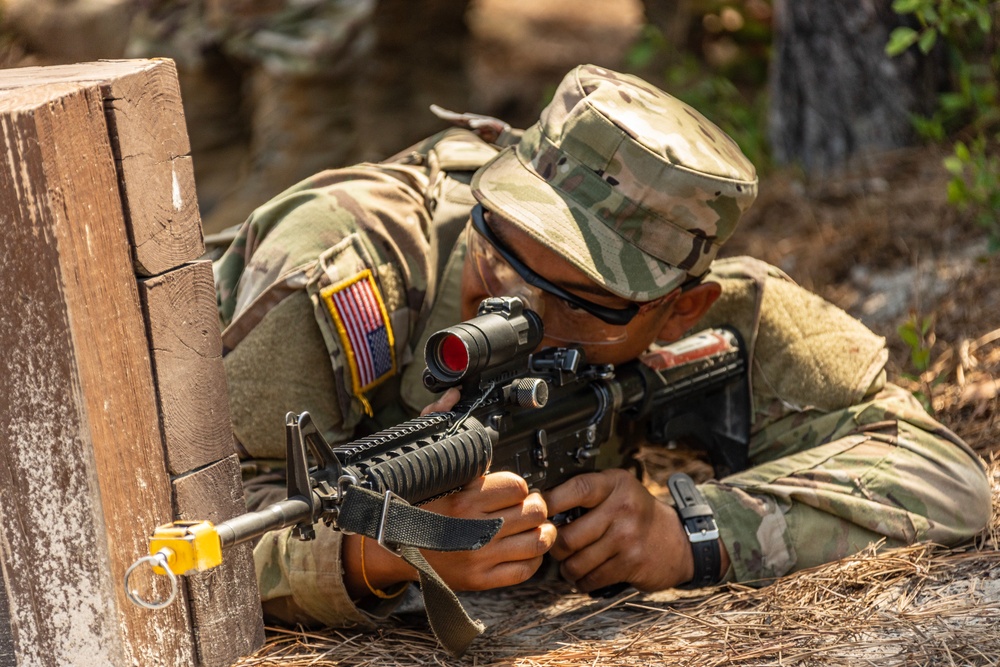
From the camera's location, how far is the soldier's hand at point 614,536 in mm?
2525

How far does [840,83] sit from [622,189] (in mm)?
3038

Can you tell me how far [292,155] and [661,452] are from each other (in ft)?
17.3

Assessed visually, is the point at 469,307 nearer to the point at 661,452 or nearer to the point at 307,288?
the point at 307,288

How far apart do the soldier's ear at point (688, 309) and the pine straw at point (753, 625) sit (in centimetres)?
67

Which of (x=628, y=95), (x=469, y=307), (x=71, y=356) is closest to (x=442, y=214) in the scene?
(x=469, y=307)

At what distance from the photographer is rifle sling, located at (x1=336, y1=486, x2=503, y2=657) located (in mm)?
1899

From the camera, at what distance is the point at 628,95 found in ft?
8.61

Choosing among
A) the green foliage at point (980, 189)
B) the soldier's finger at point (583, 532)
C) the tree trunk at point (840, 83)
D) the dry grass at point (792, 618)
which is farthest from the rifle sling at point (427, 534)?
the tree trunk at point (840, 83)

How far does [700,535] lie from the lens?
2682mm

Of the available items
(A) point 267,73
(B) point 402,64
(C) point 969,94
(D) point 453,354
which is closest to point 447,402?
(D) point 453,354

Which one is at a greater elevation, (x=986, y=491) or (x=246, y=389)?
(x=246, y=389)

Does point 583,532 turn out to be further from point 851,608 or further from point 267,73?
point 267,73

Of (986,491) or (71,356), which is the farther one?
(986,491)

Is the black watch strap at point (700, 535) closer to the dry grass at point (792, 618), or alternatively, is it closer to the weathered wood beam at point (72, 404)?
the dry grass at point (792, 618)
